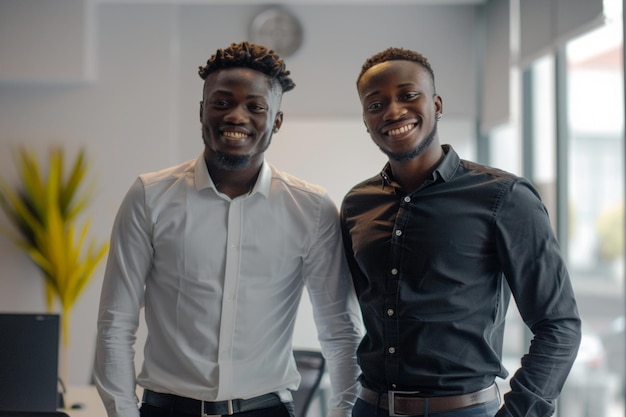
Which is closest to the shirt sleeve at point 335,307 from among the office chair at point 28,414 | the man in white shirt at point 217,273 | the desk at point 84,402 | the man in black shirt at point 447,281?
the man in white shirt at point 217,273

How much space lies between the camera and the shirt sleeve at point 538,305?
2027 millimetres

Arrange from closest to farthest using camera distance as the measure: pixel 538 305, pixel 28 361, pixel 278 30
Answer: pixel 538 305 → pixel 28 361 → pixel 278 30

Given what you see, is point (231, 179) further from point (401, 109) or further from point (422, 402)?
point (422, 402)

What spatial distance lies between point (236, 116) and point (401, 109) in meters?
0.46

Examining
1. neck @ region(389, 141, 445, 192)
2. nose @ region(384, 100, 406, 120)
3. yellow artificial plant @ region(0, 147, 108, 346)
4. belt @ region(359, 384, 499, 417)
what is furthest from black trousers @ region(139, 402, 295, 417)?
yellow artificial plant @ region(0, 147, 108, 346)

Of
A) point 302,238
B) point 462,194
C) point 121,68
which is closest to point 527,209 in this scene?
point 462,194

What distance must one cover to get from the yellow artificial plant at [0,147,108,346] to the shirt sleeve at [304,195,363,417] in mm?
3409

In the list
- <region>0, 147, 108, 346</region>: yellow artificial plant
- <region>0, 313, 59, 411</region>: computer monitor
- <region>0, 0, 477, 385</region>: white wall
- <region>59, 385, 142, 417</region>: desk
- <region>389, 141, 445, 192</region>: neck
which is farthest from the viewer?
<region>0, 0, 477, 385</region>: white wall

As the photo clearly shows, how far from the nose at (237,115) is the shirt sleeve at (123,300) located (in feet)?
1.07

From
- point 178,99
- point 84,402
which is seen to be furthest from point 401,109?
point 178,99

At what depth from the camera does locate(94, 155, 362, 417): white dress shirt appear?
7.24 ft

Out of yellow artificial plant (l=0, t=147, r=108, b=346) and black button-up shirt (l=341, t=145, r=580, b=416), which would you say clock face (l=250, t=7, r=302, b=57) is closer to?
yellow artificial plant (l=0, t=147, r=108, b=346)

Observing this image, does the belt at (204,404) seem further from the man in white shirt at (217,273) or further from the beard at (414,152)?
the beard at (414,152)

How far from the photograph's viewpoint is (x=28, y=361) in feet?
9.28
